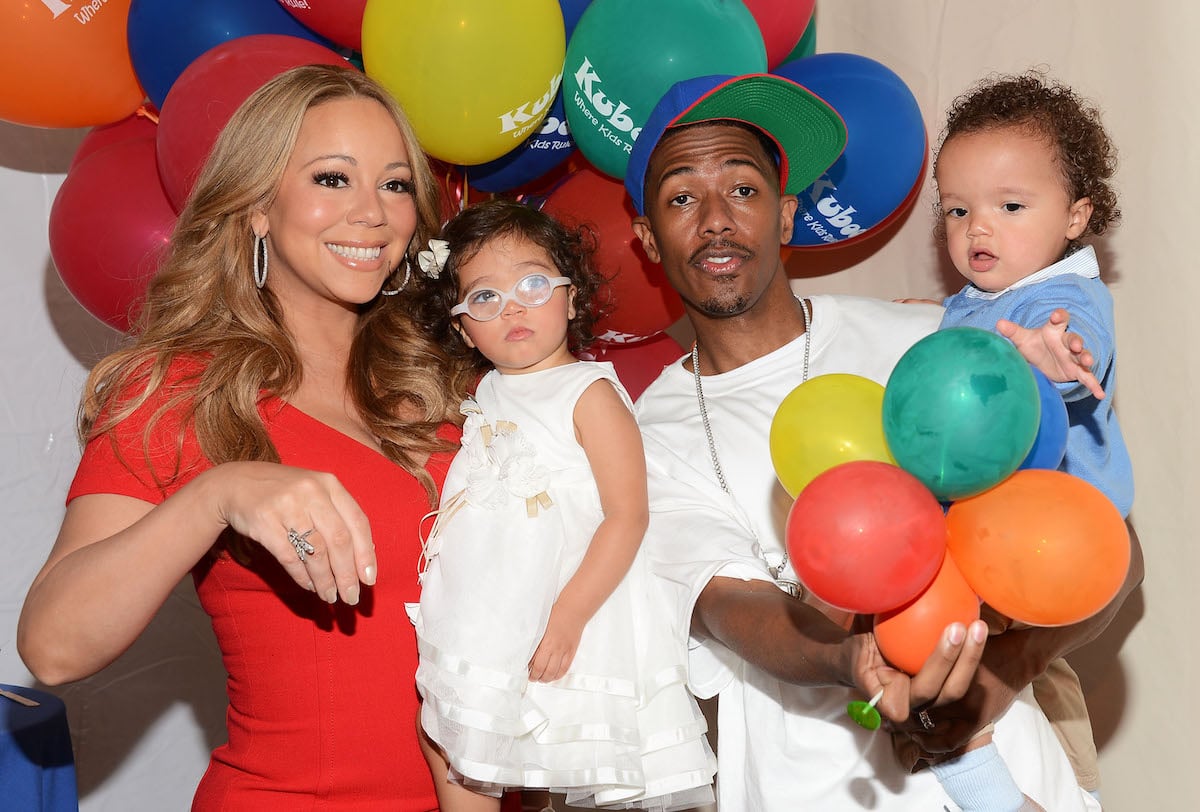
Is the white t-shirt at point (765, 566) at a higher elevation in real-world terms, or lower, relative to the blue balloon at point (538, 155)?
lower

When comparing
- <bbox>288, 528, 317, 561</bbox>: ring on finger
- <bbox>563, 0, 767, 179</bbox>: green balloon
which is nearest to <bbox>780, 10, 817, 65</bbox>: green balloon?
<bbox>563, 0, 767, 179</bbox>: green balloon

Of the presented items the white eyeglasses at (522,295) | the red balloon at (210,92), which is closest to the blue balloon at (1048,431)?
the white eyeglasses at (522,295)

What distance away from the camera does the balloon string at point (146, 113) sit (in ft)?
8.96

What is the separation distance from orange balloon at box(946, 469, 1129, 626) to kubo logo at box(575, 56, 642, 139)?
4.09 feet

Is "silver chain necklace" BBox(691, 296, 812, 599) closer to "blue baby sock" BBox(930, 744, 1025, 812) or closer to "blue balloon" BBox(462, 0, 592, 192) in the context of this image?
"blue baby sock" BBox(930, 744, 1025, 812)

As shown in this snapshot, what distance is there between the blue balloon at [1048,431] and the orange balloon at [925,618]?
204 mm

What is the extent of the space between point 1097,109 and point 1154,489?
2.72 feet

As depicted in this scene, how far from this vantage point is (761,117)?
2.34 metres

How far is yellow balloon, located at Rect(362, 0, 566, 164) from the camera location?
2180 millimetres

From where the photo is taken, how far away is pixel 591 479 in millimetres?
2023

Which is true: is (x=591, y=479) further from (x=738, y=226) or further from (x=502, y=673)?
(x=738, y=226)

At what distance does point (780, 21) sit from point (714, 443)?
106cm

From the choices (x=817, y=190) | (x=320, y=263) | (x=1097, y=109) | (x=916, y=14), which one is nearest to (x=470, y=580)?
(x=320, y=263)

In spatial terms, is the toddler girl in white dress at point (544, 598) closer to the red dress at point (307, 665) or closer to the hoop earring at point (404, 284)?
the red dress at point (307, 665)
